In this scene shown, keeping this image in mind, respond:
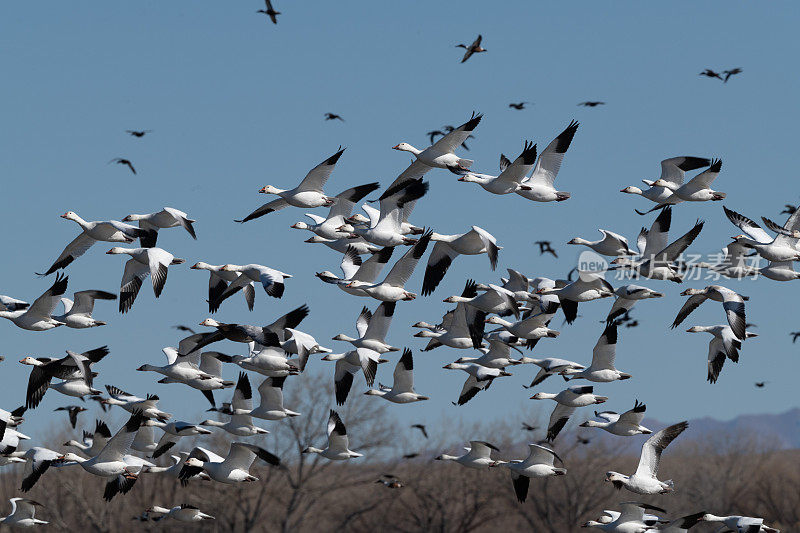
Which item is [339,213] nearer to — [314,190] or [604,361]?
[314,190]

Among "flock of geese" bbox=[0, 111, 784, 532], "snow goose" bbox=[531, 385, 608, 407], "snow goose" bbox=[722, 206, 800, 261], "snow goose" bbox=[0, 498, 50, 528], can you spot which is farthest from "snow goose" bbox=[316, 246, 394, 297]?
"snow goose" bbox=[0, 498, 50, 528]

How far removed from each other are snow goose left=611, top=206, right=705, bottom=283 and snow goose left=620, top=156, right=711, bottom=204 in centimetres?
33

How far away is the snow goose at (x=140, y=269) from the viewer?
69.4 feet

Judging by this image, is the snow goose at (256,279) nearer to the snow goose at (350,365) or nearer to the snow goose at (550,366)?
the snow goose at (350,365)

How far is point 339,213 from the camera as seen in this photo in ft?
73.6

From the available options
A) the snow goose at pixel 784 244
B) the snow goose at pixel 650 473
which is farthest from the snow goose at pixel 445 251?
the snow goose at pixel 784 244

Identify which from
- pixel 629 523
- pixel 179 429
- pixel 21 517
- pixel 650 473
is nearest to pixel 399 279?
pixel 179 429

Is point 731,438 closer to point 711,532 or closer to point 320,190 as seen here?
point 711,532

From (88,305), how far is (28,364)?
1507 millimetres

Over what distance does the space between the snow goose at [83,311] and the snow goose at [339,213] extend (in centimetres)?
386

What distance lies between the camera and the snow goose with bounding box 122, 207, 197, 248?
71.1ft

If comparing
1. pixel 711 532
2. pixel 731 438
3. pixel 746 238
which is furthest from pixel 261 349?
pixel 731 438

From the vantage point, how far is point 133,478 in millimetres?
21297

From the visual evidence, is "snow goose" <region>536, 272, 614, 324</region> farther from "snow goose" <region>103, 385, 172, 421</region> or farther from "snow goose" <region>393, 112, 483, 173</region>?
"snow goose" <region>103, 385, 172, 421</region>
